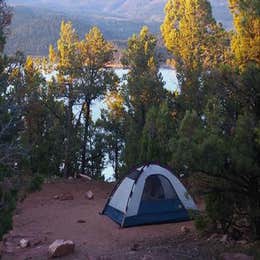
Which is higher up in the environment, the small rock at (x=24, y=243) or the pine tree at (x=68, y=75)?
the pine tree at (x=68, y=75)

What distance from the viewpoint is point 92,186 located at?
62.6ft

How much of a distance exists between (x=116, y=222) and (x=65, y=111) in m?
11.4

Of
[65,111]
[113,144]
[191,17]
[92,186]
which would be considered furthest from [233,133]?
[113,144]

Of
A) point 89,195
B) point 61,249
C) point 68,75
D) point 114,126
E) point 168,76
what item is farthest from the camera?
point 114,126

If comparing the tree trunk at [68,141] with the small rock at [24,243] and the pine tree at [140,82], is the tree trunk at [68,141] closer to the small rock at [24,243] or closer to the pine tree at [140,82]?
the pine tree at [140,82]

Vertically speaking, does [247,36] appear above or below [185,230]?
above

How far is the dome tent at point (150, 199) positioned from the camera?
43.4 feet

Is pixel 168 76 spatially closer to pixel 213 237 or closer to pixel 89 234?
pixel 89 234

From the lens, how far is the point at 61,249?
9938mm

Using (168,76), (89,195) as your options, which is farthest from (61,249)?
(168,76)

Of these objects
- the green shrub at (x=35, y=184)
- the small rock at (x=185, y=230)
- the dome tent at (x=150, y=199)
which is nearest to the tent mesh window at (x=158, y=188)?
the dome tent at (x=150, y=199)

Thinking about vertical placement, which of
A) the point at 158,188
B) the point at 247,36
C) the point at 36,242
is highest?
the point at 247,36

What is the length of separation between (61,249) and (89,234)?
2327 mm

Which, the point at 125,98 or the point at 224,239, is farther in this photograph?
the point at 125,98
